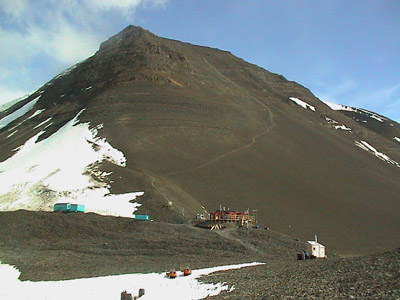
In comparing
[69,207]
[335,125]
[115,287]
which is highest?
[335,125]

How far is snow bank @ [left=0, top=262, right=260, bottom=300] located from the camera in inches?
672

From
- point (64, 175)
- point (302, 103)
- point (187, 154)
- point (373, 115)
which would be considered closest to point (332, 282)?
point (64, 175)

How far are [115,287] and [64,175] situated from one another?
3010cm

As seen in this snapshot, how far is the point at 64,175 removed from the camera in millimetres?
48469

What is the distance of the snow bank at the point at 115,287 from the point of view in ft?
56.0

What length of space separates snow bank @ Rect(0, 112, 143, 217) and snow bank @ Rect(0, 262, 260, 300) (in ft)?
57.9

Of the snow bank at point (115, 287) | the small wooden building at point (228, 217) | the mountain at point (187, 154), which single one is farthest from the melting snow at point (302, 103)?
the snow bank at point (115, 287)

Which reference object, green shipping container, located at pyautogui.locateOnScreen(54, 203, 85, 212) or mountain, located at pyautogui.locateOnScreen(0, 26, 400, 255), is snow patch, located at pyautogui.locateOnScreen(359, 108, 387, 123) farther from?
green shipping container, located at pyautogui.locateOnScreen(54, 203, 85, 212)

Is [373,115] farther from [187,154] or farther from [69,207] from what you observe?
[69,207]

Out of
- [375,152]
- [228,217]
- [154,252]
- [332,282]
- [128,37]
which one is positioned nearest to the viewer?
[332,282]

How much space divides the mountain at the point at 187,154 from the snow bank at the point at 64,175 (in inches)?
6.3

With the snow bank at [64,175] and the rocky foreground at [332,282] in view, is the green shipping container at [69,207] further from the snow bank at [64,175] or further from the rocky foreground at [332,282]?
the rocky foreground at [332,282]

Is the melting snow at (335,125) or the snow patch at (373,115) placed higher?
the snow patch at (373,115)

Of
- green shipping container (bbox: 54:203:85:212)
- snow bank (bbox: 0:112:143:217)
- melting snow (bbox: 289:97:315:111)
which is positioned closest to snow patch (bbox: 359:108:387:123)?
melting snow (bbox: 289:97:315:111)
